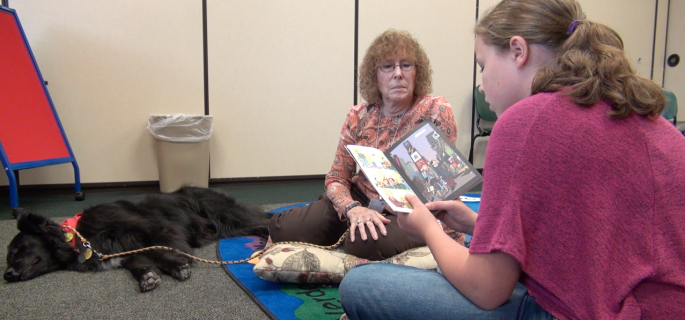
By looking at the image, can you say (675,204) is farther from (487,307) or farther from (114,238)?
(114,238)

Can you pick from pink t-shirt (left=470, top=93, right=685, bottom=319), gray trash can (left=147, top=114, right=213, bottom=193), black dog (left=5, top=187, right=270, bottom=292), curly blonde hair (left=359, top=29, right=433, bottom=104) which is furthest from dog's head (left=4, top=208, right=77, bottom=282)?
pink t-shirt (left=470, top=93, right=685, bottom=319)

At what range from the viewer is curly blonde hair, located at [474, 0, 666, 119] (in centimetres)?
71

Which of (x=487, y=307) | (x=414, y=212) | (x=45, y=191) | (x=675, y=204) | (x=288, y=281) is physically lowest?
(x=45, y=191)

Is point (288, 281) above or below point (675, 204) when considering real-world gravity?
below

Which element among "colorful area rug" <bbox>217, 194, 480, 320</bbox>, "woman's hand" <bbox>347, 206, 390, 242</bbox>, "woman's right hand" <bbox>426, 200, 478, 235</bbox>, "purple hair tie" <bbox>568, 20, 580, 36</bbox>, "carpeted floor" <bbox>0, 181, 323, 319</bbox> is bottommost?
"carpeted floor" <bbox>0, 181, 323, 319</bbox>

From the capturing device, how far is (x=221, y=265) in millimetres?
1996

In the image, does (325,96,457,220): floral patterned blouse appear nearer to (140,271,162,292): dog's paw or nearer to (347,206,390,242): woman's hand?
(347,206,390,242): woman's hand

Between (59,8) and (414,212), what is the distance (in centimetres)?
372

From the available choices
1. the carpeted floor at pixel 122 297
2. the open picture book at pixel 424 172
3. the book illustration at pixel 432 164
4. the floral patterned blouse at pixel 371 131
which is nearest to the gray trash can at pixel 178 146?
the carpeted floor at pixel 122 297

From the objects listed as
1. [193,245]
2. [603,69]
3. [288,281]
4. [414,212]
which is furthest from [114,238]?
[603,69]

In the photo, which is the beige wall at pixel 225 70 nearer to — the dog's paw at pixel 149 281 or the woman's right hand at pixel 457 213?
the dog's paw at pixel 149 281

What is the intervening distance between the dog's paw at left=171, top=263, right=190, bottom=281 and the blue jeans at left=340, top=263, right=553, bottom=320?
1073mm

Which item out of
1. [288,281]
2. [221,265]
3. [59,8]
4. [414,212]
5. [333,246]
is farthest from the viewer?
[59,8]

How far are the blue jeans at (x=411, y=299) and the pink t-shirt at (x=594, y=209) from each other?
0.10 meters
